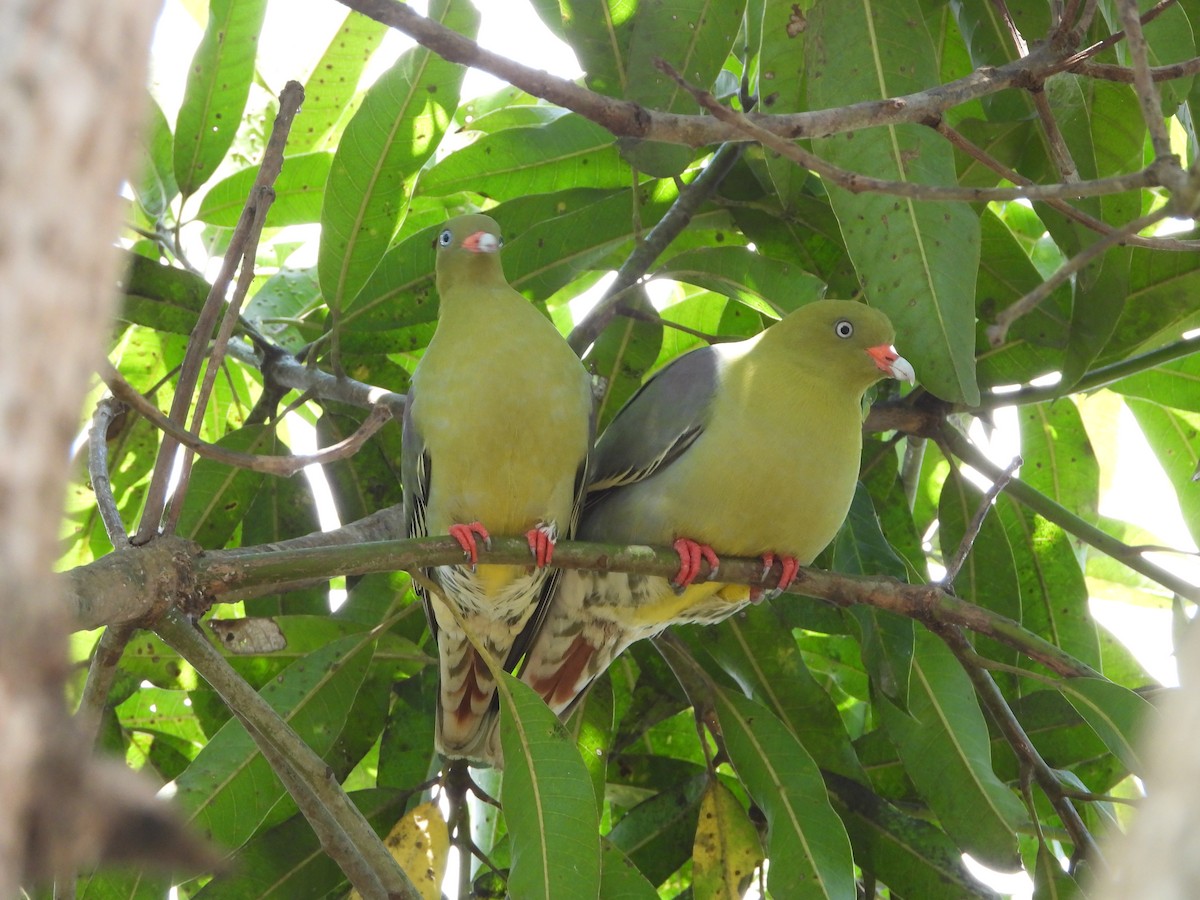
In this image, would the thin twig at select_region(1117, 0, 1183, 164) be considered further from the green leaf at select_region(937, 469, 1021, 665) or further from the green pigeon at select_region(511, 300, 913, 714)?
the green leaf at select_region(937, 469, 1021, 665)

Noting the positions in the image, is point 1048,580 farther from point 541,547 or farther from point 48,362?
point 48,362

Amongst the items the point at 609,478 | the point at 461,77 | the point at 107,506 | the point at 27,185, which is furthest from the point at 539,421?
the point at 27,185

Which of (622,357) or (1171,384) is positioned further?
(1171,384)

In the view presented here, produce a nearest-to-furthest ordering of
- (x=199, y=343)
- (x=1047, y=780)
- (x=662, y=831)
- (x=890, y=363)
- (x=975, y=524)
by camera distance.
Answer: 1. (x=199, y=343)
2. (x=975, y=524)
3. (x=1047, y=780)
4. (x=890, y=363)
5. (x=662, y=831)

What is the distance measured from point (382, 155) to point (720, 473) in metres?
1.25

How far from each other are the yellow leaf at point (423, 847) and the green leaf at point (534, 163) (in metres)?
1.89

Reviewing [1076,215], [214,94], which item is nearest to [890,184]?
[1076,215]

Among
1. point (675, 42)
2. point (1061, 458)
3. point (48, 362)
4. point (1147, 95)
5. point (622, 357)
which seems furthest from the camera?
point (1061, 458)

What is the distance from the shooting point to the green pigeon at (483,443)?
A: 10.5 ft

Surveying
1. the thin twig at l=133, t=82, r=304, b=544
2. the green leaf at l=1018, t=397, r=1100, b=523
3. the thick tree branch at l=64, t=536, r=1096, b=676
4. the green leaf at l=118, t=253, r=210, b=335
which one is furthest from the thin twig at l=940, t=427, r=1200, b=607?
the green leaf at l=118, t=253, r=210, b=335

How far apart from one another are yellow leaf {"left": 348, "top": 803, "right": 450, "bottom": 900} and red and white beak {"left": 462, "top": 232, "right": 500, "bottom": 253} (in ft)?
4.79

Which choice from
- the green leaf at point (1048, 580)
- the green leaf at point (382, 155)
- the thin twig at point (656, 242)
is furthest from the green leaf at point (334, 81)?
the green leaf at point (1048, 580)

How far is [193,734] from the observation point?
13.0ft

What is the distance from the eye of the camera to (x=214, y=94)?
148 inches
